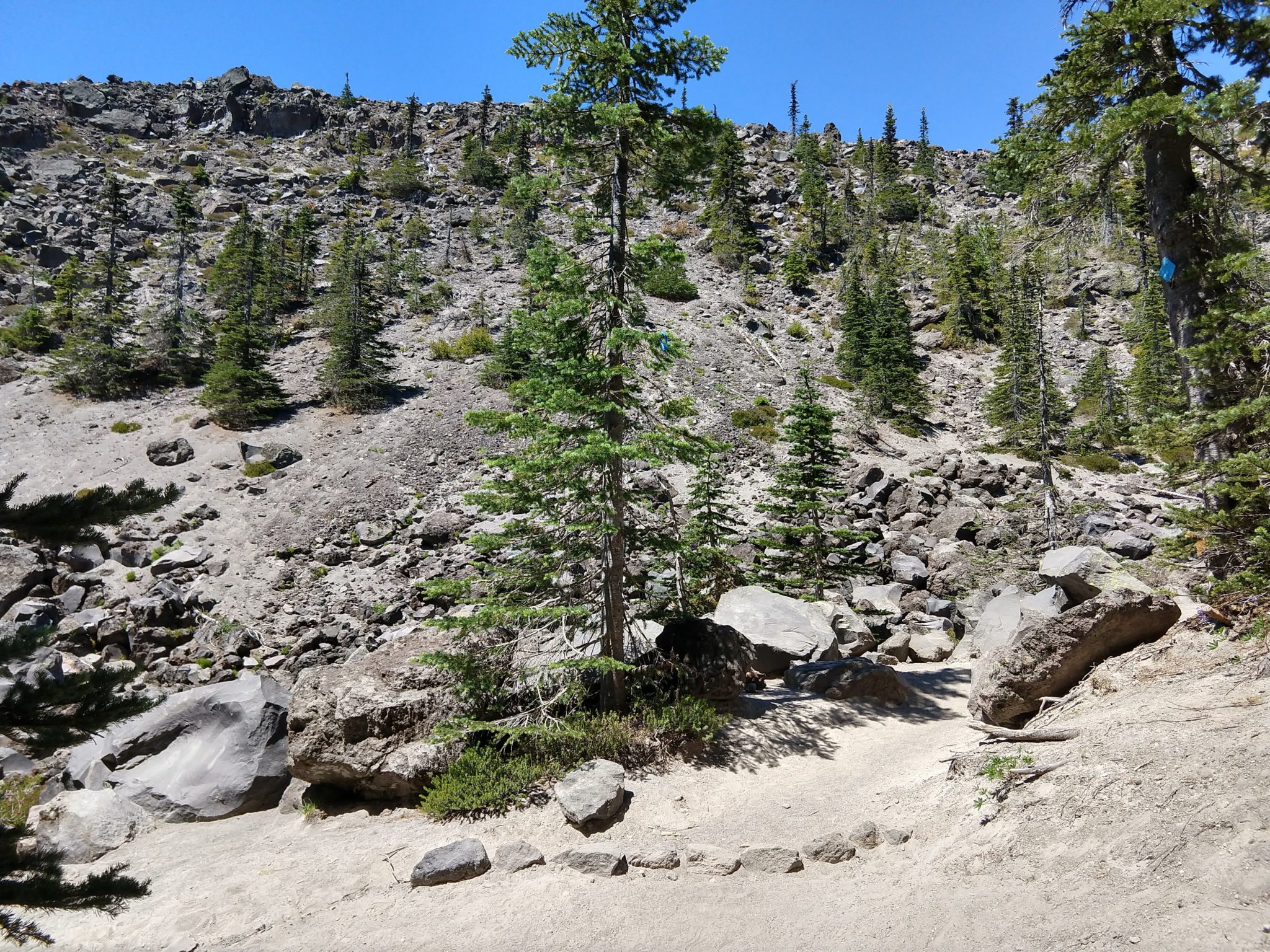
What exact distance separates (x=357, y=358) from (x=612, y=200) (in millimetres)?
33167

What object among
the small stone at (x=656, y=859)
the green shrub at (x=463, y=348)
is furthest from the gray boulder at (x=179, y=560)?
the small stone at (x=656, y=859)

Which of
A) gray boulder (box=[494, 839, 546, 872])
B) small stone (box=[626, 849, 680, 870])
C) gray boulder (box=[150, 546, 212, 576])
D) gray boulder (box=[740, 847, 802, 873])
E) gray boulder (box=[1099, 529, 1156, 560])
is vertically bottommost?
gray boulder (box=[494, 839, 546, 872])

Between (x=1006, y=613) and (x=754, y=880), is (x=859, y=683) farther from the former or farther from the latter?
(x=754, y=880)

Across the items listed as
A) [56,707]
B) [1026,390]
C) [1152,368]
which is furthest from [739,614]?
[1152,368]

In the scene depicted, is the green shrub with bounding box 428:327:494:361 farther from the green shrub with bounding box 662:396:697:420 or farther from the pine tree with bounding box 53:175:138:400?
the green shrub with bounding box 662:396:697:420

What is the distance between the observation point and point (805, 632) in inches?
546

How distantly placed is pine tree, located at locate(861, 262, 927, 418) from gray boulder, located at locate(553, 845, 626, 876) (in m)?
38.6

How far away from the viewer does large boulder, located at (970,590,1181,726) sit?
757 cm

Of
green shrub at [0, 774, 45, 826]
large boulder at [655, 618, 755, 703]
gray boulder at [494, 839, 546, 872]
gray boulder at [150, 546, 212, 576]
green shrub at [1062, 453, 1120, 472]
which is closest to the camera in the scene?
gray boulder at [494, 839, 546, 872]

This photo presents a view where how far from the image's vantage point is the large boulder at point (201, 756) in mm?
9609

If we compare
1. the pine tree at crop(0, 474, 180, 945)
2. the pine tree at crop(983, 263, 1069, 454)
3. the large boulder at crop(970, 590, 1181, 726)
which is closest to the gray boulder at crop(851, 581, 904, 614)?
the large boulder at crop(970, 590, 1181, 726)

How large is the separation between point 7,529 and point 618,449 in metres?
6.51

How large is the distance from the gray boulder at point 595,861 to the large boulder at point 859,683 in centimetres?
633

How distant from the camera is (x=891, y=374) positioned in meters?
40.8
